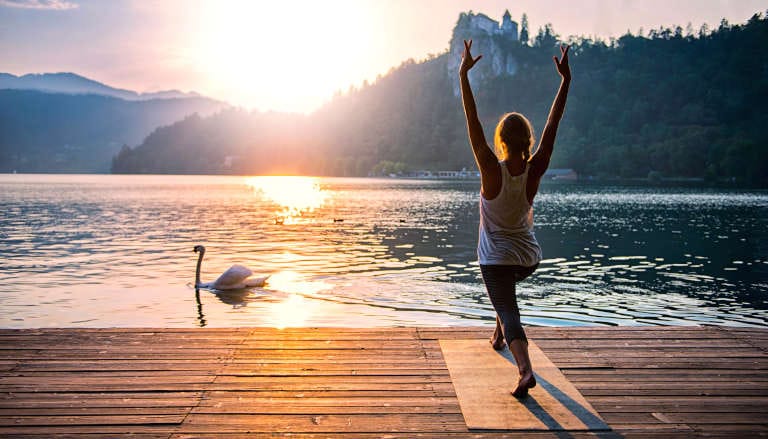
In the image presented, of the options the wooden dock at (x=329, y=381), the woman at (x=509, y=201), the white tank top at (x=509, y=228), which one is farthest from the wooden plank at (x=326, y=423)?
the white tank top at (x=509, y=228)

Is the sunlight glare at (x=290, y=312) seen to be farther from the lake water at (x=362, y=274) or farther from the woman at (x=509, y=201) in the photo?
the woman at (x=509, y=201)

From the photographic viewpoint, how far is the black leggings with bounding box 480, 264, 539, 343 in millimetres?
4500

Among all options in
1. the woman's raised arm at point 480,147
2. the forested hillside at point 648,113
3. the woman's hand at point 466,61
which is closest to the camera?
the woman's raised arm at point 480,147

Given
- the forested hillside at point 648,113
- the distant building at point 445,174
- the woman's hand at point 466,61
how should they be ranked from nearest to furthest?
the woman's hand at point 466,61, the forested hillside at point 648,113, the distant building at point 445,174

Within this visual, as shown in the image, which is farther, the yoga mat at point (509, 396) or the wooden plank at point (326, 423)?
the yoga mat at point (509, 396)

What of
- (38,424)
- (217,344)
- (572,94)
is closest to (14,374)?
(38,424)

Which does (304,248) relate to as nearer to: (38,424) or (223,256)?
(223,256)

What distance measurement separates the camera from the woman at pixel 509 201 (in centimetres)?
432

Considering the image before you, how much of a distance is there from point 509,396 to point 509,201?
1408 millimetres

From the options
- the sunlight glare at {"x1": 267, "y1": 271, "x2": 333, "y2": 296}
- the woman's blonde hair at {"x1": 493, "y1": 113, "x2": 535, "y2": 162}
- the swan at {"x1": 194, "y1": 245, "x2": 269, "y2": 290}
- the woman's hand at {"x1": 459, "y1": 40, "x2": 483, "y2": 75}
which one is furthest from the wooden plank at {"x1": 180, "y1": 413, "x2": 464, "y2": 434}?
the swan at {"x1": 194, "y1": 245, "x2": 269, "y2": 290}

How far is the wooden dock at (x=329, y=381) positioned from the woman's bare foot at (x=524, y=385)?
1.49ft

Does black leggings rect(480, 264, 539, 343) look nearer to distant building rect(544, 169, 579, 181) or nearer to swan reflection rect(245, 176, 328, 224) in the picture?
swan reflection rect(245, 176, 328, 224)

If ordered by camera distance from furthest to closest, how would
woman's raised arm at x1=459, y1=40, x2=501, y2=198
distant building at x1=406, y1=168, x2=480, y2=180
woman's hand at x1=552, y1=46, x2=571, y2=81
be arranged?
distant building at x1=406, y1=168, x2=480, y2=180 < woman's hand at x1=552, y1=46, x2=571, y2=81 < woman's raised arm at x1=459, y1=40, x2=501, y2=198

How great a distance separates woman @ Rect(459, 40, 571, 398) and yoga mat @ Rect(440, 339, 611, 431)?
0.60ft
